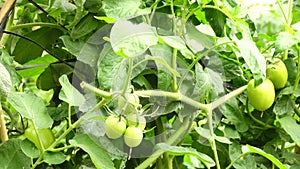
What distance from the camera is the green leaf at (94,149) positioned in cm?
64

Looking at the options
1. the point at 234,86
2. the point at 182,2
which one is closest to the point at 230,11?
the point at 182,2

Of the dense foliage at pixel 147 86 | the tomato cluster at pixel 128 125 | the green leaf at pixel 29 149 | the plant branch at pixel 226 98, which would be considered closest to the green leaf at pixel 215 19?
the dense foliage at pixel 147 86

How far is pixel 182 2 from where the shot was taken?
2.50ft

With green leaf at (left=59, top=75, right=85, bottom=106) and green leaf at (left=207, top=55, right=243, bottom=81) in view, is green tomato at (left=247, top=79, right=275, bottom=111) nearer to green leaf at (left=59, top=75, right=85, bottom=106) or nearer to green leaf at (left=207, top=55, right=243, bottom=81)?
green leaf at (left=207, top=55, right=243, bottom=81)

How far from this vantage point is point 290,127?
2.79 ft

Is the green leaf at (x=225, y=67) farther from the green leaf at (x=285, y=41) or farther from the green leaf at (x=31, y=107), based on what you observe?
the green leaf at (x=31, y=107)

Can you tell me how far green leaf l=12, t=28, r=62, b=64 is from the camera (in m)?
0.87

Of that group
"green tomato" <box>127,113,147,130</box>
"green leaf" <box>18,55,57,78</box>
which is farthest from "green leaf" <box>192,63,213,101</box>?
"green leaf" <box>18,55,57,78</box>

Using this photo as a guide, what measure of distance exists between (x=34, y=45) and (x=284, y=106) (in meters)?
0.45

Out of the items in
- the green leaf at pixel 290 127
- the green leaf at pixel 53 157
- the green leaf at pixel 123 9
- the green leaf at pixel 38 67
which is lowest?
the green leaf at pixel 290 127

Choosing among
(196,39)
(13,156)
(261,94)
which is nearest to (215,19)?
(196,39)

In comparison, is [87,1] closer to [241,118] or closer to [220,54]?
[220,54]

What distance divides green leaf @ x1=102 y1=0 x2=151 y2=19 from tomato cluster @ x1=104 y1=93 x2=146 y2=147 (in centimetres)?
10

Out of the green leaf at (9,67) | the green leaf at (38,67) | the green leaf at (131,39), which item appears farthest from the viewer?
the green leaf at (38,67)
